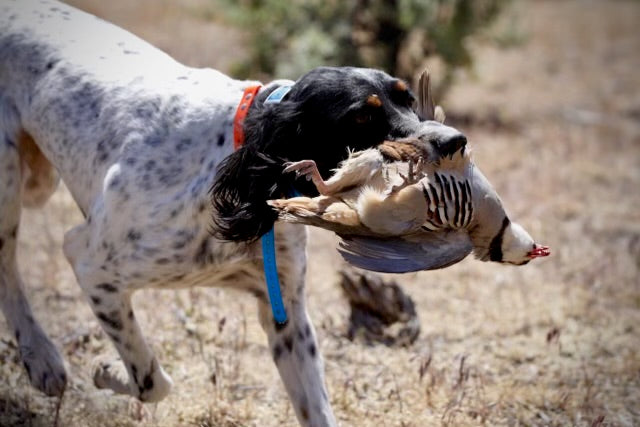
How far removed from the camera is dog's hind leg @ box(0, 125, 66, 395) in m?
3.25

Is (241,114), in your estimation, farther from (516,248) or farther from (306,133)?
(516,248)

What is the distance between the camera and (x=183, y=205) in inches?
109

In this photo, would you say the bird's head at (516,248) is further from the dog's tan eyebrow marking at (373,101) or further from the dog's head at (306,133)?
the dog's tan eyebrow marking at (373,101)

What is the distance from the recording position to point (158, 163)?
281 cm

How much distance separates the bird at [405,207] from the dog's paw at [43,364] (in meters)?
1.40

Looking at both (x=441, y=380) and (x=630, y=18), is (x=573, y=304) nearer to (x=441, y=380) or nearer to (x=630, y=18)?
(x=441, y=380)

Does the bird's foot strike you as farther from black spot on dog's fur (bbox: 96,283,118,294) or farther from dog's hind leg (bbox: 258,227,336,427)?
black spot on dog's fur (bbox: 96,283,118,294)

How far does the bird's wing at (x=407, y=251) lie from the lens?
2232 millimetres

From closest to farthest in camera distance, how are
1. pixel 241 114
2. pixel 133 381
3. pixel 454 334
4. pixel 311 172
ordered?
pixel 311 172
pixel 241 114
pixel 133 381
pixel 454 334

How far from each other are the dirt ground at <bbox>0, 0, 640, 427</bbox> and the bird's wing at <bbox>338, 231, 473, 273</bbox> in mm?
383

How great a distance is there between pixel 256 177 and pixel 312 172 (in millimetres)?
272

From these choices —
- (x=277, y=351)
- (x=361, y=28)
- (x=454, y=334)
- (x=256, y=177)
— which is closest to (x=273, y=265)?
(x=256, y=177)

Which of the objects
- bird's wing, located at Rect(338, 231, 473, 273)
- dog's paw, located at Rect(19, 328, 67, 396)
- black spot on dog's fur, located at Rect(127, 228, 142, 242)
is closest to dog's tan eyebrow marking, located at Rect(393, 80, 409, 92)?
bird's wing, located at Rect(338, 231, 473, 273)

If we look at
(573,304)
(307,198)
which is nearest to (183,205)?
(307,198)
